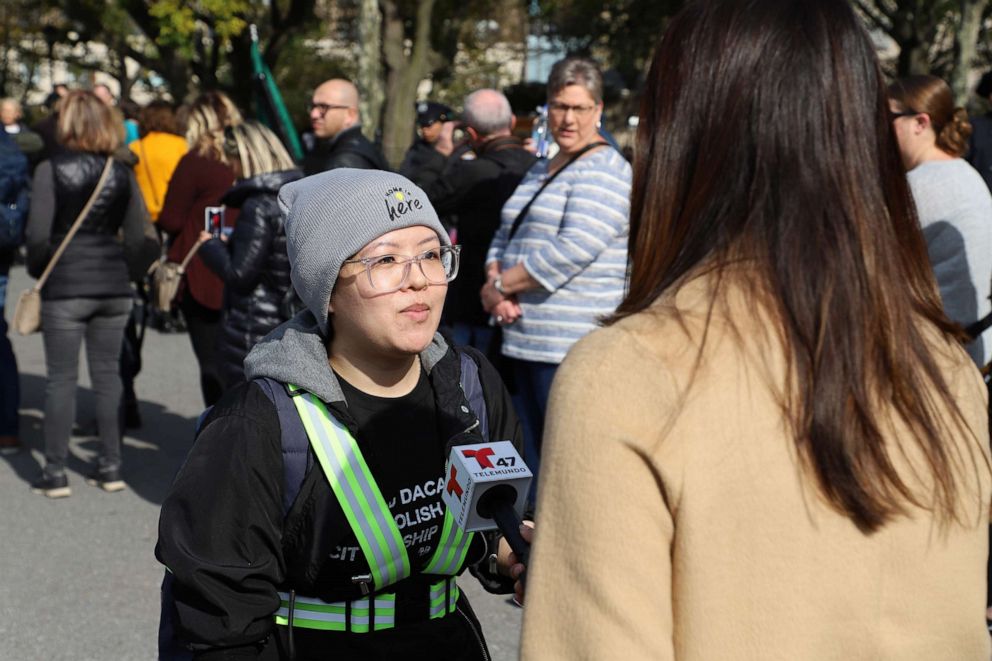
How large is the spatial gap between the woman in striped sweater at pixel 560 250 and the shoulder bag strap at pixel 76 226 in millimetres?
2216

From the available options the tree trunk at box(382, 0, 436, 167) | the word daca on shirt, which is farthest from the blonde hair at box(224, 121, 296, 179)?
the tree trunk at box(382, 0, 436, 167)

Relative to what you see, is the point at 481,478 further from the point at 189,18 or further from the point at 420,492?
the point at 189,18

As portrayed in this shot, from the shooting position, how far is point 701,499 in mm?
1318

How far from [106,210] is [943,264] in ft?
13.3

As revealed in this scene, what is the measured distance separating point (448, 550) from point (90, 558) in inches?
141

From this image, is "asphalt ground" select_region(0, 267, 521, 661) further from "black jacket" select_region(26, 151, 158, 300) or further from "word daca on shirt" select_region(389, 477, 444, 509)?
"word daca on shirt" select_region(389, 477, 444, 509)

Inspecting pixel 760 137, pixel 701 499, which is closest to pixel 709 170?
pixel 760 137

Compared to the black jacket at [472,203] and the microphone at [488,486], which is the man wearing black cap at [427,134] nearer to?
the black jacket at [472,203]

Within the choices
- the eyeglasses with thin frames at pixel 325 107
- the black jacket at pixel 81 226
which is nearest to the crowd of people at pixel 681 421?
the eyeglasses with thin frames at pixel 325 107

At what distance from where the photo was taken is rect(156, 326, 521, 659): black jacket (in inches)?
84.4

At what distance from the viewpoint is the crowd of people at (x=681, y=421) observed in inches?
52.4

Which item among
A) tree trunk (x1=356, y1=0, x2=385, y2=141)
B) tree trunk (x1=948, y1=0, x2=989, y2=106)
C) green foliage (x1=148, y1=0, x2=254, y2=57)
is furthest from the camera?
green foliage (x1=148, y1=0, x2=254, y2=57)

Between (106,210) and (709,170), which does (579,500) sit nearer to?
(709,170)

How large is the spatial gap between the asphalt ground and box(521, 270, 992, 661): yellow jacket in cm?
333
